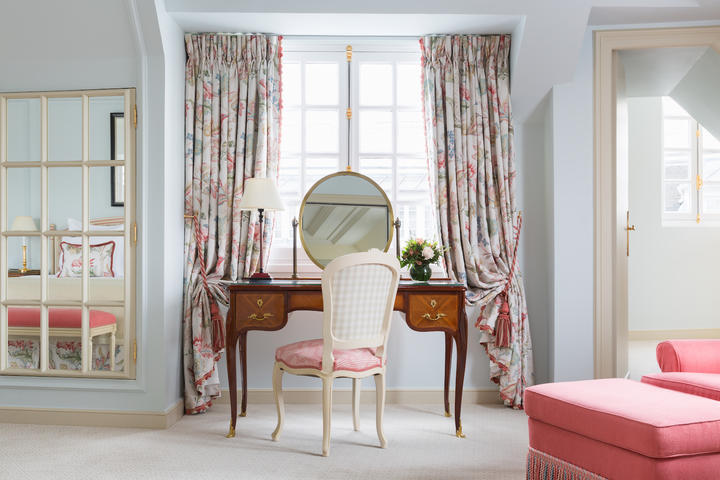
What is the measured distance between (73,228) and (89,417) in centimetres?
106

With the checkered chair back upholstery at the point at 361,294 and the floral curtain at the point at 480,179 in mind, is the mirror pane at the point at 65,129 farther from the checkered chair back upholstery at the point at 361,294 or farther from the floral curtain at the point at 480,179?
the floral curtain at the point at 480,179

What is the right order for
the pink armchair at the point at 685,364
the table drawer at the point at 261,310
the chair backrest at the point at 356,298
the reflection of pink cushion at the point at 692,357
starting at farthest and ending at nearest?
1. the table drawer at the point at 261,310
2. the chair backrest at the point at 356,298
3. the reflection of pink cushion at the point at 692,357
4. the pink armchair at the point at 685,364

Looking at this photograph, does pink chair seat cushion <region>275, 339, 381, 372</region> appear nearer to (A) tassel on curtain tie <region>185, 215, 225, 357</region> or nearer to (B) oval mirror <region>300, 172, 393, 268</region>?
(A) tassel on curtain tie <region>185, 215, 225, 357</region>

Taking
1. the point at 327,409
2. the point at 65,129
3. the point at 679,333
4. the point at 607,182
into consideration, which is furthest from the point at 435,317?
the point at 679,333

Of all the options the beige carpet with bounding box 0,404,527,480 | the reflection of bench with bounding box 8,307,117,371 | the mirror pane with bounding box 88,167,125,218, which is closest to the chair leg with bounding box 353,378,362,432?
the beige carpet with bounding box 0,404,527,480

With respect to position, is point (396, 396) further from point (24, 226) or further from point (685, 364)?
point (24, 226)

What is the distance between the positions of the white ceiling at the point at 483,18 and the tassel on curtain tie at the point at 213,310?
1.21m

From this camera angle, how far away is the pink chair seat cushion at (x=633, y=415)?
5.76ft

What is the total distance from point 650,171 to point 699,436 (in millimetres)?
4415

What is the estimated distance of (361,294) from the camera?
262 centimetres

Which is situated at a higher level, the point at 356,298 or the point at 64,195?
the point at 64,195

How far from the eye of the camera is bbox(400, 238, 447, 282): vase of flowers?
3125mm

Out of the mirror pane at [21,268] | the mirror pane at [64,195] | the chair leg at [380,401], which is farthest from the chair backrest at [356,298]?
the mirror pane at [21,268]

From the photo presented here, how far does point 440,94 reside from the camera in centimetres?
346
